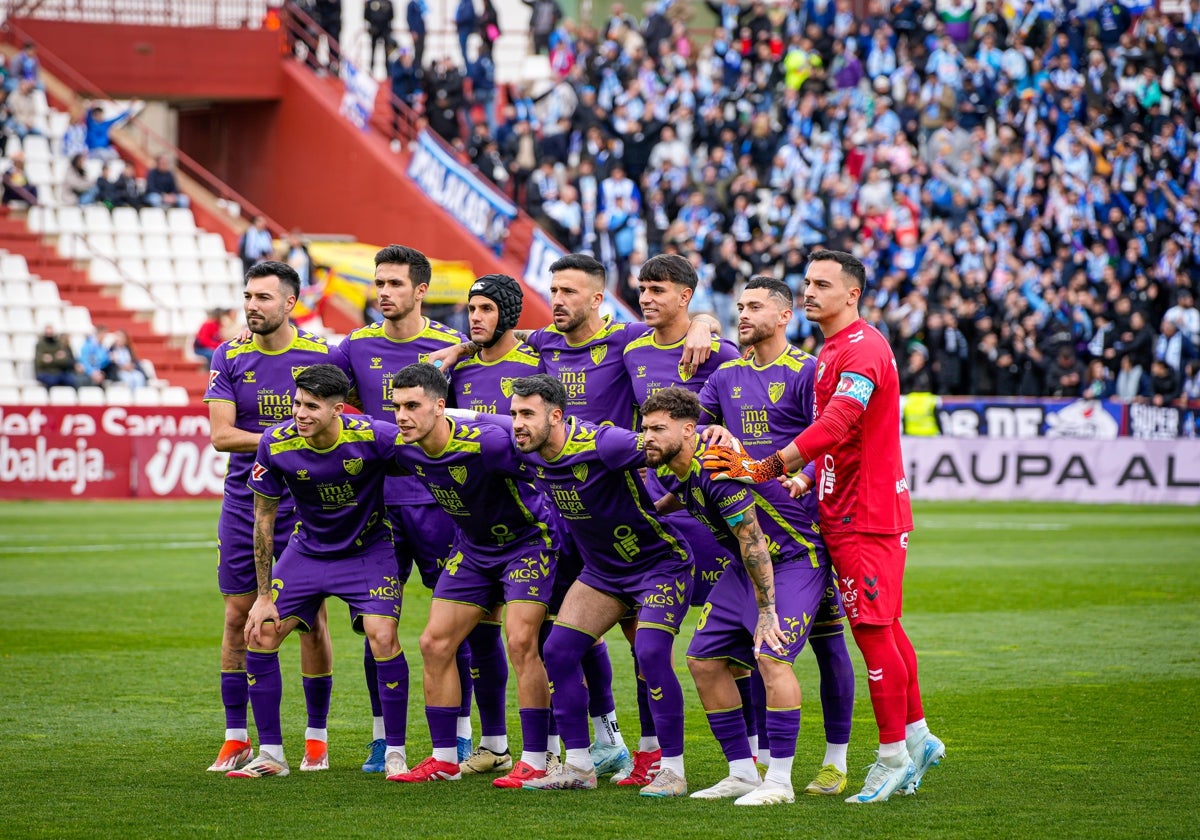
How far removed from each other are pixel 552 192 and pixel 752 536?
24469 mm

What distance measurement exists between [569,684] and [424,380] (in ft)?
5.37

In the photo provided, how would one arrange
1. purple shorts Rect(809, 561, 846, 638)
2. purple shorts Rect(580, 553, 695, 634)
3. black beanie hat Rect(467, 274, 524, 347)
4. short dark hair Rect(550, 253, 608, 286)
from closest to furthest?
purple shorts Rect(809, 561, 846, 638)
purple shorts Rect(580, 553, 695, 634)
black beanie hat Rect(467, 274, 524, 347)
short dark hair Rect(550, 253, 608, 286)

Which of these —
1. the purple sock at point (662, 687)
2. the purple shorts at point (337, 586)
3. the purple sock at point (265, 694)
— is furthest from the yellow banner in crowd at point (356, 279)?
the purple sock at point (662, 687)

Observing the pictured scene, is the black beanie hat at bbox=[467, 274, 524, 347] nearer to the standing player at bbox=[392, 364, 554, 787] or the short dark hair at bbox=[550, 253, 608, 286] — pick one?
the short dark hair at bbox=[550, 253, 608, 286]

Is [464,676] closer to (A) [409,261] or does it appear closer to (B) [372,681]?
(B) [372,681]

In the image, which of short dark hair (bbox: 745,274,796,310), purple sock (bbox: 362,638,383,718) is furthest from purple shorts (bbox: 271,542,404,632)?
short dark hair (bbox: 745,274,796,310)

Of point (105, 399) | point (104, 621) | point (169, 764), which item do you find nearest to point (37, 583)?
point (104, 621)

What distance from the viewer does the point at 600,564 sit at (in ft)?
26.2

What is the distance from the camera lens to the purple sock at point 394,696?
26.5 ft

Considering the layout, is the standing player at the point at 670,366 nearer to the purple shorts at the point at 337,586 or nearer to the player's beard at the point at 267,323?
the purple shorts at the point at 337,586

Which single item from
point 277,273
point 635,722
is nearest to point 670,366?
point 277,273

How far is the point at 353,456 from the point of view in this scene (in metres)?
8.08

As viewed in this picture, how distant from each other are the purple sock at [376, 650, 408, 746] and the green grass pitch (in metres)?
0.24

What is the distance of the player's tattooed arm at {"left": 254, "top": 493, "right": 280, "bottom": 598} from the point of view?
8.21 metres
